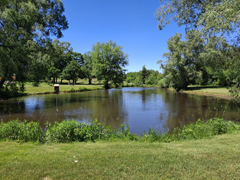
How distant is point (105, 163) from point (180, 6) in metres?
11.1

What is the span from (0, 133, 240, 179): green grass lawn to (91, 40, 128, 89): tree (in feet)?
151

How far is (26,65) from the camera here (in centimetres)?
1705

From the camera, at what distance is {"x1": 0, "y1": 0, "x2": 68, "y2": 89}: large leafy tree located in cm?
1433

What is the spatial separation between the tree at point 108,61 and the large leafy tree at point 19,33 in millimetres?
30743

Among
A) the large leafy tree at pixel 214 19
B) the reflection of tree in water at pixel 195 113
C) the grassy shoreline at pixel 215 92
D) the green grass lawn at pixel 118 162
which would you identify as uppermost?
the large leafy tree at pixel 214 19

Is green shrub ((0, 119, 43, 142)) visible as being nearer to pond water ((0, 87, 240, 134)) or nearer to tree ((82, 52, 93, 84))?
pond water ((0, 87, 240, 134))

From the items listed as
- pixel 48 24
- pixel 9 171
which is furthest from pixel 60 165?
pixel 48 24

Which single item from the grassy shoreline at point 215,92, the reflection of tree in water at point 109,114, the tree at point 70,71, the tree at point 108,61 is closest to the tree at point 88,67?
the tree at point 70,71

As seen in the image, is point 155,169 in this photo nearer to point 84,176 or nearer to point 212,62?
point 84,176

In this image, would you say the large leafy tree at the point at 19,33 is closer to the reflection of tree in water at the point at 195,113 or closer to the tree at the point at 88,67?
the reflection of tree in water at the point at 195,113

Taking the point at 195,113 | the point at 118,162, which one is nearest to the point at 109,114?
the point at 195,113

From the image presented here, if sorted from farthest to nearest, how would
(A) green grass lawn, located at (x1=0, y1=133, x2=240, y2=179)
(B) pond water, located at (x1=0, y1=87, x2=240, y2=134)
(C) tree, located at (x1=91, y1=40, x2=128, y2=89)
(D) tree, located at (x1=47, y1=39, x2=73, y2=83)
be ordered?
1. (C) tree, located at (x1=91, y1=40, x2=128, y2=89)
2. (D) tree, located at (x1=47, y1=39, x2=73, y2=83)
3. (B) pond water, located at (x1=0, y1=87, x2=240, y2=134)
4. (A) green grass lawn, located at (x1=0, y1=133, x2=240, y2=179)

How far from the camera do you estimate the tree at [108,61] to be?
50644 millimetres

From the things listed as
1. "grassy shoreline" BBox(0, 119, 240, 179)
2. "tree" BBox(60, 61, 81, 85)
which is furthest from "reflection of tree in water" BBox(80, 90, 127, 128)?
"tree" BBox(60, 61, 81, 85)
